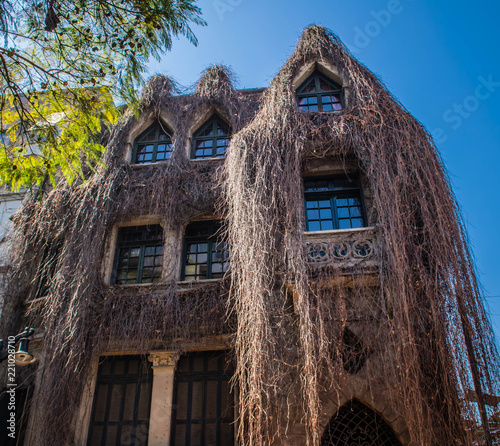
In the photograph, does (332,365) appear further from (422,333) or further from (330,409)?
(422,333)

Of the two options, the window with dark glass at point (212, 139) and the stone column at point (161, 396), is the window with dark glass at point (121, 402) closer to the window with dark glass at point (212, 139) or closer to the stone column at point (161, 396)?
the stone column at point (161, 396)

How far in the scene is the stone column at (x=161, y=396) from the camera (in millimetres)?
8695

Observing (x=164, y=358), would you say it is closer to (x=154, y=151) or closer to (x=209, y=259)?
(x=209, y=259)

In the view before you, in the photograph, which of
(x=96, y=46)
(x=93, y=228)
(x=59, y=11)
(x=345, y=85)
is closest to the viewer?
(x=59, y=11)

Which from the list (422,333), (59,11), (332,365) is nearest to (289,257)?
(332,365)

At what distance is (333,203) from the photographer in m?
10.4

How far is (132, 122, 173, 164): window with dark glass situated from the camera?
12.7 meters

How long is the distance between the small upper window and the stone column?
7077mm

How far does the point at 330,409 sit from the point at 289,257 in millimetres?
2777

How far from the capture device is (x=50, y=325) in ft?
31.3

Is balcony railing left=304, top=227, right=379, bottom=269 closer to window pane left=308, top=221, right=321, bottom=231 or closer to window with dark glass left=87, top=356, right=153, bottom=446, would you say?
window pane left=308, top=221, right=321, bottom=231

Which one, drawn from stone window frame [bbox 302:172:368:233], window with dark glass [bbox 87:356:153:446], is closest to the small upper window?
stone window frame [bbox 302:172:368:233]

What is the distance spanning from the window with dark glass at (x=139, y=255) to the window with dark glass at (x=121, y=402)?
6.23ft

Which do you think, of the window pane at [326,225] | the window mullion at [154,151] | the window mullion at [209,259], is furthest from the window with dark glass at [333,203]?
the window mullion at [154,151]
